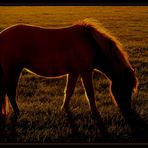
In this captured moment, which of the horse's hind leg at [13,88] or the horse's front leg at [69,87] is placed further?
the horse's front leg at [69,87]

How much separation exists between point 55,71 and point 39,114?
2.47ft

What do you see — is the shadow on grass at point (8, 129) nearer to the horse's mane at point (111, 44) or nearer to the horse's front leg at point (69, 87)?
the horse's front leg at point (69, 87)

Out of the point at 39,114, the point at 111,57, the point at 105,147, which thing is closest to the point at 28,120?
the point at 39,114

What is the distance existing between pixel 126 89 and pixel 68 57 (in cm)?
107

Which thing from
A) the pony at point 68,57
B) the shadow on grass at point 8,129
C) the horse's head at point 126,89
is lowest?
the shadow on grass at point 8,129

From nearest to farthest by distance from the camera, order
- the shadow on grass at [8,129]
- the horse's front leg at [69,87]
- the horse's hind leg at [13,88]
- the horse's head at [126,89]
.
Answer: the shadow on grass at [8,129], the horse's head at [126,89], the horse's hind leg at [13,88], the horse's front leg at [69,87]

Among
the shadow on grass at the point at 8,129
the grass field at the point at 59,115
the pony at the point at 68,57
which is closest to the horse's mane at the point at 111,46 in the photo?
the pony at the point at 68,57

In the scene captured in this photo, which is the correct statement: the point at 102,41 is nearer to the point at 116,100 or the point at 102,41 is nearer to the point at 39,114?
the point at 116,100

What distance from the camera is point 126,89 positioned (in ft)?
18.5

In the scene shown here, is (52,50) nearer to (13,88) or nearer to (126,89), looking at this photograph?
(13,88)

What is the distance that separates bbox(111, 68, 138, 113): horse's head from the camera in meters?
5.60

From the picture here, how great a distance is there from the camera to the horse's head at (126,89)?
18.4ft

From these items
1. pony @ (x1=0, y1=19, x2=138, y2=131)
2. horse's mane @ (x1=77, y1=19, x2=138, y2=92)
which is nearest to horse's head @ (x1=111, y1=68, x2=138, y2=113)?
pony @ (x1=0, y1=19, x2=138, y2=131)

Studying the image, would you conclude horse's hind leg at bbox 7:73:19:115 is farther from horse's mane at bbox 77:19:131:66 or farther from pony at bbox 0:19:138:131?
horse's mane at bbox 77:19:131:66
